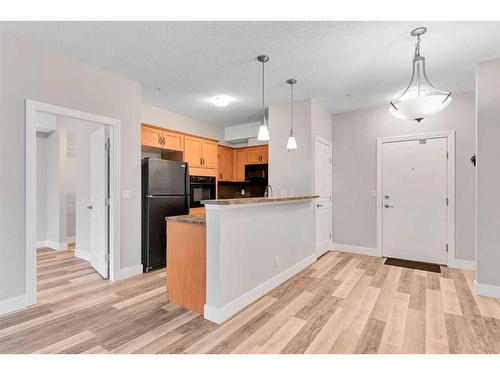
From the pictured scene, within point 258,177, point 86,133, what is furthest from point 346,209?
point 86,133

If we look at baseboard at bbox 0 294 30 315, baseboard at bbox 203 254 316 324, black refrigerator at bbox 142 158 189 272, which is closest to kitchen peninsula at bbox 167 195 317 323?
baseboard at bbox 203 254 316 324

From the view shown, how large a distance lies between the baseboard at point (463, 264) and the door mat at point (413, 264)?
20 centimetres

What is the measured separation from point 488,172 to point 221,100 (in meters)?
3.51

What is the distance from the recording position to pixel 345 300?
8.72 feet

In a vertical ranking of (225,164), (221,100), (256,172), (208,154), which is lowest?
(256,172)

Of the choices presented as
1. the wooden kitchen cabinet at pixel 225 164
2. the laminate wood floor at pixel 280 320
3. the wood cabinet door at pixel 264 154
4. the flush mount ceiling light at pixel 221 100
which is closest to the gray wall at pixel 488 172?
the laminate wood floor at pixel 280 320

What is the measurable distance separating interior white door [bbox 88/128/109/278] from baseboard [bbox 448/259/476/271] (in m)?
4.89

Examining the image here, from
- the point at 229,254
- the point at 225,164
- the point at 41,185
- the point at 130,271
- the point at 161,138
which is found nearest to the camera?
the point at 229,254

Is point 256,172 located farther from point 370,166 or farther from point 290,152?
point 370,166

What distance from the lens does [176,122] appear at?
4902 millimetres

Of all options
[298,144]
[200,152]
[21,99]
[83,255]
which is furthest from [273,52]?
[83,255]

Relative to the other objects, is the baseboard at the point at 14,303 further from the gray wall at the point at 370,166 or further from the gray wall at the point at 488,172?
the gray wall at the point at 488,172

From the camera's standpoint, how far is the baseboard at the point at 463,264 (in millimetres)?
3682

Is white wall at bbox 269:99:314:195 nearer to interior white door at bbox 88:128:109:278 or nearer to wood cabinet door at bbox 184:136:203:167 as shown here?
wood cabinet door at bbox 184:136:203:167
